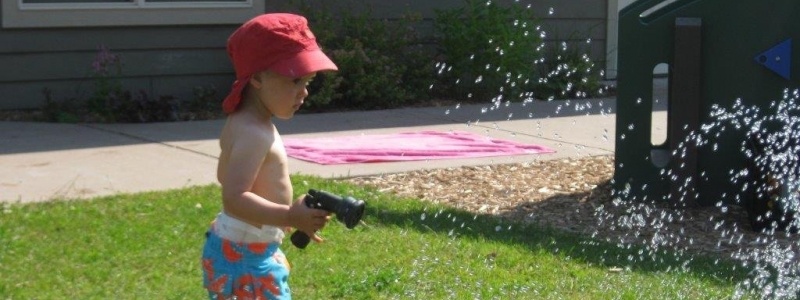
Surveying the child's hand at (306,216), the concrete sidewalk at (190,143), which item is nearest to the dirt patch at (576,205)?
the concrete sidewalk at (190,143)

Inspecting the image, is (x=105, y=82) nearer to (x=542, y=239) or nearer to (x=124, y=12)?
(x=124, y=12)

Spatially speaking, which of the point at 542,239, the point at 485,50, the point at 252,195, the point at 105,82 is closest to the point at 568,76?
the point at 485,50

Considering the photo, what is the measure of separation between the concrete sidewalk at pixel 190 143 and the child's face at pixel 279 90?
3.49 metres

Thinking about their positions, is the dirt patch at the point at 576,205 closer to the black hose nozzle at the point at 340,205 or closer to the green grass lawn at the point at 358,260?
the green grass lawn at the point at 358,260

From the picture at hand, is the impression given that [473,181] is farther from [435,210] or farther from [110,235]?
[110,235]

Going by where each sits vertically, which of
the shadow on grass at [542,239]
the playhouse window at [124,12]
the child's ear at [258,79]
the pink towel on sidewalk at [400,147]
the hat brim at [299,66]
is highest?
the playhouse window at [124,12]

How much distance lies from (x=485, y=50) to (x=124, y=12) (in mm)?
3463

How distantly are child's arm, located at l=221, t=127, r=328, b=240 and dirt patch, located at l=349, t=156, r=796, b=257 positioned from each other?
335 centimetres

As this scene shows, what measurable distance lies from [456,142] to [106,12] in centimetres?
333

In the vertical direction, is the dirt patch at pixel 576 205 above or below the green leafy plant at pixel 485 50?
below

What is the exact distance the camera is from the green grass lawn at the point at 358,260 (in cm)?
525

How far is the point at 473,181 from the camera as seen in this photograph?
8.04m

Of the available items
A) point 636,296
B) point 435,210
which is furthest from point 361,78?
point 636,296

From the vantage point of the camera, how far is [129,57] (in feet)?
35.8
